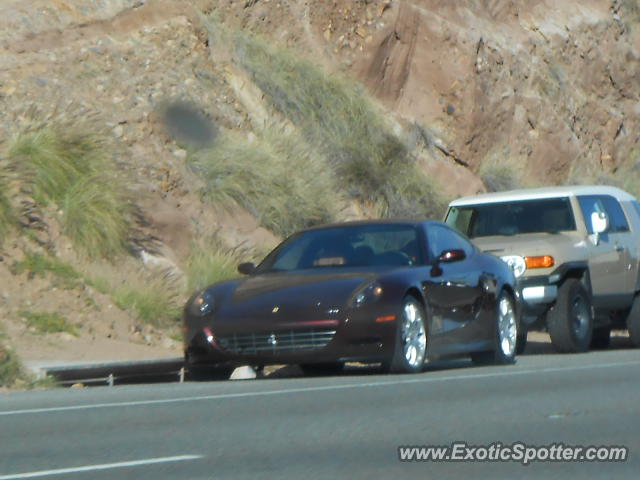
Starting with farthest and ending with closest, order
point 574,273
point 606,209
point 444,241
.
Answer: point 606,209 → point 574,273 → point 444,241

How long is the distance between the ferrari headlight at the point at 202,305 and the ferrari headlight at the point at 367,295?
4.35 feet

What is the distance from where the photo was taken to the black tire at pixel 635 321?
59.6ft

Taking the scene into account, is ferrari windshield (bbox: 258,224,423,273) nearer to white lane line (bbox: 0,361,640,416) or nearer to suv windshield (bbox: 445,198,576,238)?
white lane line (bbox: 0,361,640,416)

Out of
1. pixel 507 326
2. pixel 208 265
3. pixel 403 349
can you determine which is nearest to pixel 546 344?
pixel 208 265

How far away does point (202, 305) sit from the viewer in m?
13.0

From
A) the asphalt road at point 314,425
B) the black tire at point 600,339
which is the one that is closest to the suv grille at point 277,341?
the asphalt road at point 314,425

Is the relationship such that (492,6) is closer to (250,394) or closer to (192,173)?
(192,173)

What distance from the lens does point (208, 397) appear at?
11.3 meters

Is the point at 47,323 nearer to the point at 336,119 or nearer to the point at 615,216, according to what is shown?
the point at 615,216

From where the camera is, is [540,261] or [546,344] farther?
[546,344]

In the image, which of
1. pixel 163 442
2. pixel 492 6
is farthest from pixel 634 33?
pixel 163 442

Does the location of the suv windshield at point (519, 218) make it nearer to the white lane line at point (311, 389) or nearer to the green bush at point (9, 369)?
the white lane line at point (311, 389)

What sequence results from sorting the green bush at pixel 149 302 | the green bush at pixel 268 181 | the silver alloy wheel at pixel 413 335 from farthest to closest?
1. the green bush at pixel 268 181
2. the green bush at pixel 149 302
3. the silver alloy wheel at pixel 413 335

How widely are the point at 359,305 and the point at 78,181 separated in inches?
297
